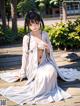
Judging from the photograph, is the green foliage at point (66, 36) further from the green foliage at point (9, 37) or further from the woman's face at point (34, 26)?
the woman's face at point (34, 26)

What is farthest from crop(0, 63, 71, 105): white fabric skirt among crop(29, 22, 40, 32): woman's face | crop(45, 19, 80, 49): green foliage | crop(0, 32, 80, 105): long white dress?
crop(45, 19, 80, 49): green foliage

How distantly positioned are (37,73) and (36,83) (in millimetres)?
193

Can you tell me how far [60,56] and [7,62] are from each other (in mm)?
1354

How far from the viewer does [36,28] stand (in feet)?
18.3

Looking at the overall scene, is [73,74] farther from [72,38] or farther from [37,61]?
[72,38]

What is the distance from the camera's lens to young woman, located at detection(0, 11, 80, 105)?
5164 mm

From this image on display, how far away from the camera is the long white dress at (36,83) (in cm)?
514

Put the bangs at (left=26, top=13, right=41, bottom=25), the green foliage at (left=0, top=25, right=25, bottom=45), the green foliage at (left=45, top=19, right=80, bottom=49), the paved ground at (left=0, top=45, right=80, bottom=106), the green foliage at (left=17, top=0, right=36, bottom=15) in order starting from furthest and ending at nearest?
the green foliage at (left=17, top=0, right=36, bottom=15) → the green foliage at (left=0, top=25, right=25, bottom=45) → the green foliage at (left=45, top=19, right=80, bottom=49) → the bangs at (left=26, top=13, right=41, bottom=25) → the paved ground at (left=0, top=45, right=80, bottom=106)

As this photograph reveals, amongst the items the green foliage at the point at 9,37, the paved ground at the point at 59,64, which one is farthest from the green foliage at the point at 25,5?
the paved ground at the point at 59,64

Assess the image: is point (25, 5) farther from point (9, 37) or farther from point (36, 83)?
point (36, 83)

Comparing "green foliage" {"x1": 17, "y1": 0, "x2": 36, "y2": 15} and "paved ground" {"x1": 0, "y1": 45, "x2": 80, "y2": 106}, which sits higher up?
"paved ground" {"x1": 0, "y1": 45, "x2": 80, "y2": 106}

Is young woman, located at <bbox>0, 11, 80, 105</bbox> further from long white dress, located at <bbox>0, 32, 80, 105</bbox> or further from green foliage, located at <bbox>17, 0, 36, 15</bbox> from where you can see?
green foliage, located at <bbox>17, 0, 36, 15</bbox>

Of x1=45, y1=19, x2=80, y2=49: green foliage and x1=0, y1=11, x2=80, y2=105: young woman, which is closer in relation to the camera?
x1=0, y1=11, x2=80, y2=105: young woman

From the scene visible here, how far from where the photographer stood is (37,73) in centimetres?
538
